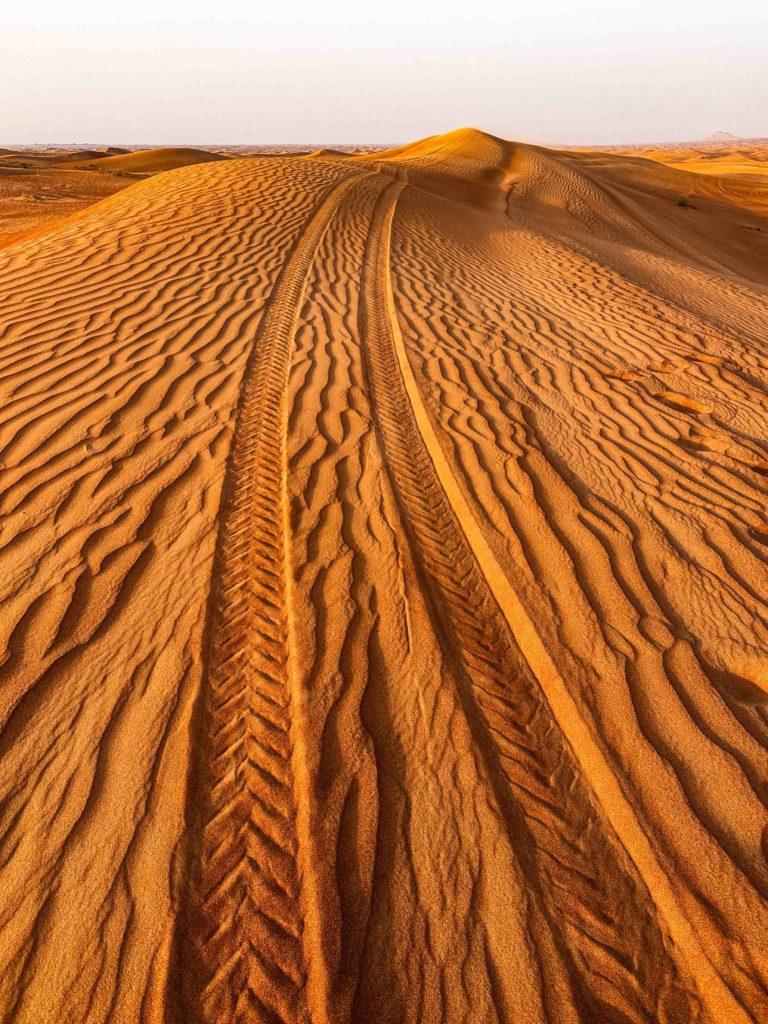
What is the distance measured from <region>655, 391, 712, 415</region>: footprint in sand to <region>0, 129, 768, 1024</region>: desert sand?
0.03 meters

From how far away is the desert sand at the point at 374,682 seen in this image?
154cm

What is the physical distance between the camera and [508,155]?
21312mm

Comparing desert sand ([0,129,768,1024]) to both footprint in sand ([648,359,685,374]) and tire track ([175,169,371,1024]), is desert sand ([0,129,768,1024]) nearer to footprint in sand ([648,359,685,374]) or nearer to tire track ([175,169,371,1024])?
tire track ([175,169,371,1024])

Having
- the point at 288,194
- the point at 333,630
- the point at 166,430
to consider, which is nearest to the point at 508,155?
the point at 288,194

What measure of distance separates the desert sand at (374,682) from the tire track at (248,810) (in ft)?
0.03

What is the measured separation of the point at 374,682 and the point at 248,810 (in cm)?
65

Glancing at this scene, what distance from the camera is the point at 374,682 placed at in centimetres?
226

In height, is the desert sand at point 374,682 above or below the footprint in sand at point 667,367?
above

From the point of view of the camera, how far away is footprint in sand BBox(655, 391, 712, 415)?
15.5 ft

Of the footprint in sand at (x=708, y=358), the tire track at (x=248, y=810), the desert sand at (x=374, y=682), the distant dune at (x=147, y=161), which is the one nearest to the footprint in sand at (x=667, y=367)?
the desert sand at (x=374, y=682)

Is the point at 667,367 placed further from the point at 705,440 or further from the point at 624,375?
the point at 705,440

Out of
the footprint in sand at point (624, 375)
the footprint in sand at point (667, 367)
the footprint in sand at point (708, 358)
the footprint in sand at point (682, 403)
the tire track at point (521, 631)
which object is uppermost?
the tire track at point (521, 631)

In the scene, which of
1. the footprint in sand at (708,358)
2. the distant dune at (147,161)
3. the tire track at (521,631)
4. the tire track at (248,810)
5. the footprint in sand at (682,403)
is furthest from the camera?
the distant dune at (147,161)

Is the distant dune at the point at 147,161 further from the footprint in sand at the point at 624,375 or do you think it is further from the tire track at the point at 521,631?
the tire track at the point at 521,631
